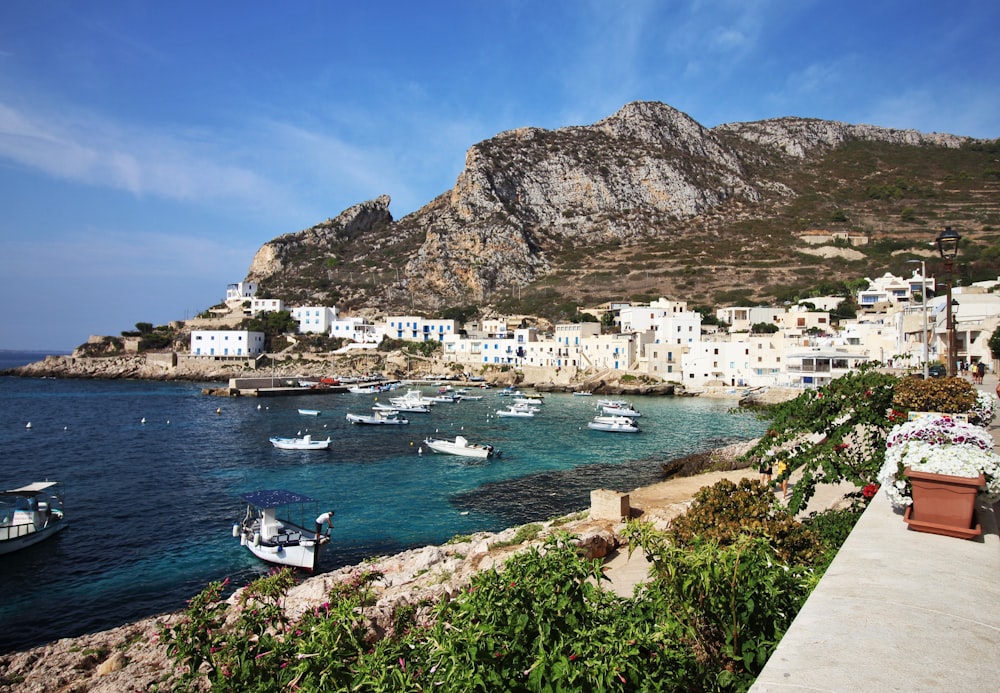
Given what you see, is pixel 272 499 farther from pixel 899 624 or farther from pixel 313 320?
pixel 313 320

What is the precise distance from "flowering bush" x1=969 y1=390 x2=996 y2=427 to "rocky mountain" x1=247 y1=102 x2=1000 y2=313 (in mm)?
80810

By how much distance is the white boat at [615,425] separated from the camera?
37972 millimetres

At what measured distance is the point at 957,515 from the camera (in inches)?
166

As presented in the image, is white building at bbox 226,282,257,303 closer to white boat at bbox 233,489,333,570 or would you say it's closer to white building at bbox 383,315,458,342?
white building at bbox 383,315,458,342

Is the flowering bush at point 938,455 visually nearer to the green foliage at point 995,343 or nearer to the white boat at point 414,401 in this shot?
the green foliage at point 995,343

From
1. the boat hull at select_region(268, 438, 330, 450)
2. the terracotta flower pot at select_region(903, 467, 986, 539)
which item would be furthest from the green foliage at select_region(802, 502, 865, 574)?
the boat hull at select_region(268, 438, 330, 450)

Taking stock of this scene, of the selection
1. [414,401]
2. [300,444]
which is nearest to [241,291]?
[414,401]

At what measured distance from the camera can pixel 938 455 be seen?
14.5 feet

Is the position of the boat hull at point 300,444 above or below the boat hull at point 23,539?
above

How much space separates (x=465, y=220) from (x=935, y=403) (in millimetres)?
108990

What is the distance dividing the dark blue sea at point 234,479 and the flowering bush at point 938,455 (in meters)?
14.4

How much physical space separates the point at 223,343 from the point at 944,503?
90.7 m

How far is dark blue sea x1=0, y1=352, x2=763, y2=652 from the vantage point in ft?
50.1

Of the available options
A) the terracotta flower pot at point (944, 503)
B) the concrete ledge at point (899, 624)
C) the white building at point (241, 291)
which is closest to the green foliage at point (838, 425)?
the terracotta flower pot at point (944, 503)
